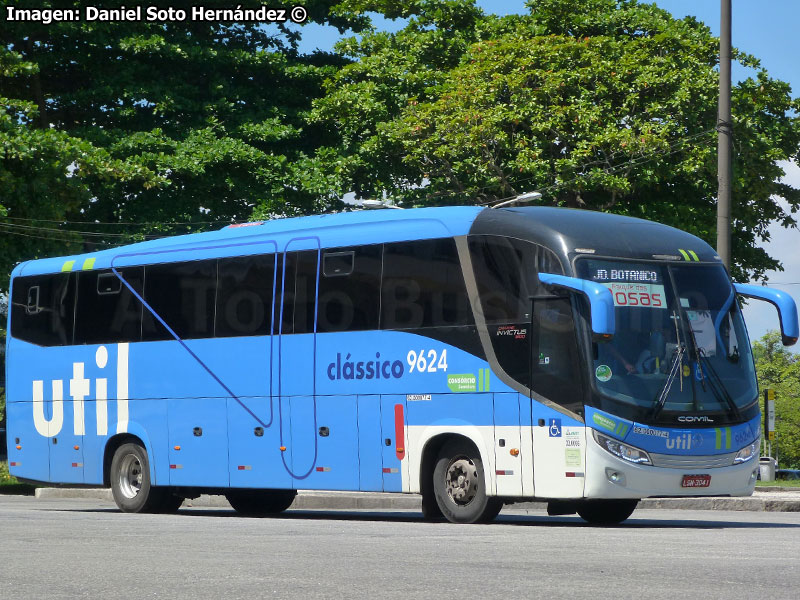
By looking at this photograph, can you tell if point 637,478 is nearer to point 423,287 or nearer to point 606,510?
point 606,510

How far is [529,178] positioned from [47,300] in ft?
50.8

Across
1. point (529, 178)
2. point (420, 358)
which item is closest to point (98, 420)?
point (420, 358)

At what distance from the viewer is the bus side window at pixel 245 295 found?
18.1 metres

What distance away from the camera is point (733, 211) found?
1382 inches

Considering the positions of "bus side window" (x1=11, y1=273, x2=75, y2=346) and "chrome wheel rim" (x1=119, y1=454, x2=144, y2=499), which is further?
"bus side window" (x1=11, y1=273, x2=75, y2=346)

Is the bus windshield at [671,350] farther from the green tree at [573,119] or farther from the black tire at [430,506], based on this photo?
the green tree at [573,119]

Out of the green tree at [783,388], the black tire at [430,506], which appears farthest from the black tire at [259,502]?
the green tree at [783,388]

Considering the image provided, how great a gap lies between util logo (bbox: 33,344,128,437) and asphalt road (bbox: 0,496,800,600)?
5343 mm

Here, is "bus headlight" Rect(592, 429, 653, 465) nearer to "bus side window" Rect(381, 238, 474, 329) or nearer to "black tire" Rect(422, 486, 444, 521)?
"bus side window" Rect(381, 238, 474, 329)

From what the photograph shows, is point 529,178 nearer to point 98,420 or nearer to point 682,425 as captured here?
point 98,420

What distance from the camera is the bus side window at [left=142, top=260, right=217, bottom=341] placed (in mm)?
18750

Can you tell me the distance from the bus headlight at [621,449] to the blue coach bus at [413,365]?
2 centimetres

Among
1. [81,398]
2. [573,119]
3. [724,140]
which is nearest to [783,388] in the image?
[573,119]

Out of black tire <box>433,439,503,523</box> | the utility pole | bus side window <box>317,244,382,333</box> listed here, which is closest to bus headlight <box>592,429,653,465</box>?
black tire <box>433,439,503,523</box>
